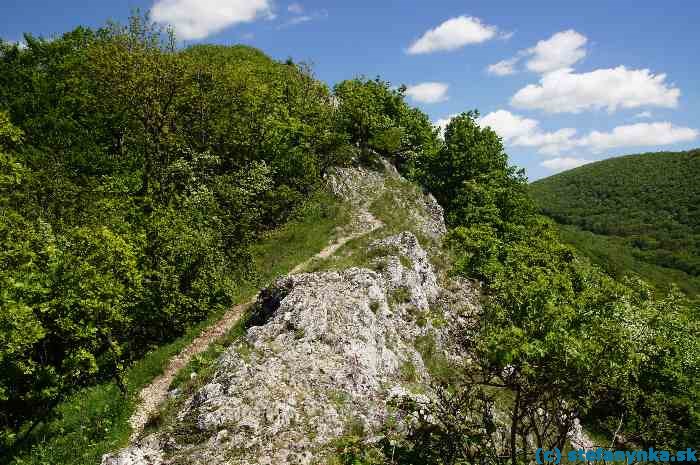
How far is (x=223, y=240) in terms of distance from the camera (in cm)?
3005

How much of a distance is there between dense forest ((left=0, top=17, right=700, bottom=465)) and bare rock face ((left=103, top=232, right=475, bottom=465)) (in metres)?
3.64

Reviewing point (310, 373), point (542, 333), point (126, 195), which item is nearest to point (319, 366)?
point (310, 373)

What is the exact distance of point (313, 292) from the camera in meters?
21.7

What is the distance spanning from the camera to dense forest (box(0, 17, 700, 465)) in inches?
403

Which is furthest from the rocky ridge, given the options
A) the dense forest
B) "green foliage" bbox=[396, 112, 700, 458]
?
the dense forest

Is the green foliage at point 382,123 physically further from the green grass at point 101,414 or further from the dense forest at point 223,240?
the green grass at point 101,414

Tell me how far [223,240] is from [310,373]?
15.6 meters

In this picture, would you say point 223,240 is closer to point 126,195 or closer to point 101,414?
point 126,195

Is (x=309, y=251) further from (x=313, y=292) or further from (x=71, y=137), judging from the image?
(x=71, y=137)

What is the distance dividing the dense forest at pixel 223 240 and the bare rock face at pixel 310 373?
3.64 metres

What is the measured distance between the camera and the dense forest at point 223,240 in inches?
403

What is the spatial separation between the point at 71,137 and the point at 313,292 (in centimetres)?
2536

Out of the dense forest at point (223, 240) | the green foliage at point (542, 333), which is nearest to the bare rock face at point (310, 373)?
the dense forest at point (223, 240)

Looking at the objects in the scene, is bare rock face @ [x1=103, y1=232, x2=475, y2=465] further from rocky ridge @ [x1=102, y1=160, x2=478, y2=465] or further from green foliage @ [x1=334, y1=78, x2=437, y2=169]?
green foliage @ [x1=334, y1=78, x2=437, y2=169]
